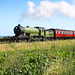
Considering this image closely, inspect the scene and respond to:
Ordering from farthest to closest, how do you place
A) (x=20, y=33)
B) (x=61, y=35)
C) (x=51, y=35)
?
1. (x=61, y=35)
2. (x=51, y=35)
3. (x=20, y=33)

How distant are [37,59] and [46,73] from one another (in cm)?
148

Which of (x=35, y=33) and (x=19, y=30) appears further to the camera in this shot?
(x=35, y=33)

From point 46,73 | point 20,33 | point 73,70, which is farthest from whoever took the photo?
point 20,33

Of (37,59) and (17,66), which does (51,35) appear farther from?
(17,66)

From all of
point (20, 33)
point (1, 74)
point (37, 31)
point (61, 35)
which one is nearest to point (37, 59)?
point (1, 74)

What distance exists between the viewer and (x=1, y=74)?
4.64m

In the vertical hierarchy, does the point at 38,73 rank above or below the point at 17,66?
below

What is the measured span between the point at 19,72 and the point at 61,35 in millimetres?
23588

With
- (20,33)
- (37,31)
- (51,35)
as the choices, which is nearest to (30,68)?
(20,33)

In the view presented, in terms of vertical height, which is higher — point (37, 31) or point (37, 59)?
point (37, 31)

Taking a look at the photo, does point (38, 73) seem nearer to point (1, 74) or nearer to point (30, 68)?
point (30, 68)

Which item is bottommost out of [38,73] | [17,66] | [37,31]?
[38,73]

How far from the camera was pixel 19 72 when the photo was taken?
5.00 m

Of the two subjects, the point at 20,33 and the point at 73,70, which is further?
the point at 20,33
